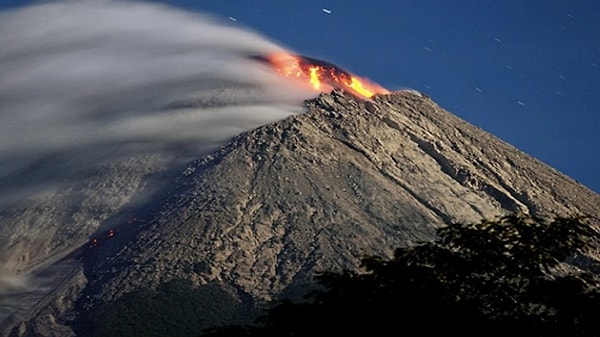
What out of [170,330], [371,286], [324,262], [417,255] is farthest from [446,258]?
[324,262]

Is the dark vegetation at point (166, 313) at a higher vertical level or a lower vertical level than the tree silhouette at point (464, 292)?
lower

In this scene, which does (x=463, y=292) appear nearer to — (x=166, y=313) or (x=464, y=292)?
(x=464, y=292)

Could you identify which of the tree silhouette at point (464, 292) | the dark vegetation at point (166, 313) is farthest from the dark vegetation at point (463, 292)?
the dark vegetation at point (166, 313)

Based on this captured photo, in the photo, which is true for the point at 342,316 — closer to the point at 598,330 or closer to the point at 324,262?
the point at 598,330

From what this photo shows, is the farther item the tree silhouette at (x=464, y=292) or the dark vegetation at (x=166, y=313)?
the dark vegetation at (x=166, y=313)

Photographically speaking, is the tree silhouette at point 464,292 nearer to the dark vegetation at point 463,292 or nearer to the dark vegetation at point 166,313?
the dark vegetation at point 463,292

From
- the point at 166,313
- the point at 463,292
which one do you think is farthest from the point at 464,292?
the point at 166,313
